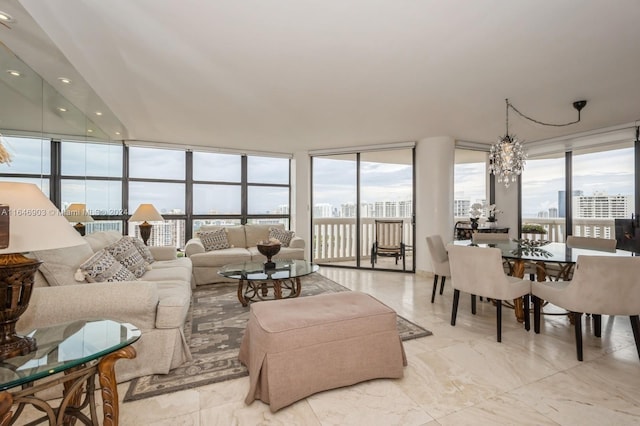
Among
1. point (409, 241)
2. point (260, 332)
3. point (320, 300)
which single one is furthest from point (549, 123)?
point (260, 332)

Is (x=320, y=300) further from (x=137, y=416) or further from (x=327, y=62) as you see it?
(x=327, y=62)

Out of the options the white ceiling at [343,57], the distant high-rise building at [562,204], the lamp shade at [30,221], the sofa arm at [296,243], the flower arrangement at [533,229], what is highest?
the white ceiling at [343,57]

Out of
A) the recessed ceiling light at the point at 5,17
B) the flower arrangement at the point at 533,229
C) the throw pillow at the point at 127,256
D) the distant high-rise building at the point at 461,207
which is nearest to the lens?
the recessed ceiling light at the point at 5,17

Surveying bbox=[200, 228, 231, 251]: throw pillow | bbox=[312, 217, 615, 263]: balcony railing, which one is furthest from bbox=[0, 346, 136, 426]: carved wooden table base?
bbox=[312, 217, 615, 263]: balcony railing

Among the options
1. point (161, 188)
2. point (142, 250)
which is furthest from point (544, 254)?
point (161, 188)

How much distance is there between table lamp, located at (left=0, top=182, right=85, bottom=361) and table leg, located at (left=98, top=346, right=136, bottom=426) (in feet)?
0.94

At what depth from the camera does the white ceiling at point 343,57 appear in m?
1.79

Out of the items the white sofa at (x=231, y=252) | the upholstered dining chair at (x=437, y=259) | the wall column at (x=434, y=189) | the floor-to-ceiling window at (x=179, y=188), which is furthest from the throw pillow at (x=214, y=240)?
the wall column at (x=434, y=189)

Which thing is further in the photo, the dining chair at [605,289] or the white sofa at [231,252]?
the white sofa at [231,252]

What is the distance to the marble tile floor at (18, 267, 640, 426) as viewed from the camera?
153 cm

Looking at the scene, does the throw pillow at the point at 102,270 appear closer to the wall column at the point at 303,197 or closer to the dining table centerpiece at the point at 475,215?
the wall column at the point at 303,197

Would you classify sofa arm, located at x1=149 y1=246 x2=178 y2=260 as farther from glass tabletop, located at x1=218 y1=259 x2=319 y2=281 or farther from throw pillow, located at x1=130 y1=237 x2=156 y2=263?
glass tabletop, located at x1=218 y1=259 x2=319 y2=281

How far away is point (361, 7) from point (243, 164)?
14.6 feet

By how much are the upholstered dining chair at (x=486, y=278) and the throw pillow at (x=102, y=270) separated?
289 cm
